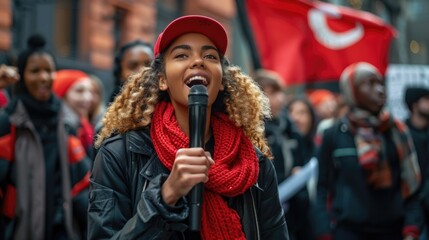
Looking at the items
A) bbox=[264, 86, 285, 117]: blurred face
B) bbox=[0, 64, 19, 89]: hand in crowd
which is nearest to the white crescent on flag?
bbox=[264, 86, 285, 117]: blurred face

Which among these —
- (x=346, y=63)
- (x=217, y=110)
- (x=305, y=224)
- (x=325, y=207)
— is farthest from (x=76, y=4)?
(x=217, y=110)

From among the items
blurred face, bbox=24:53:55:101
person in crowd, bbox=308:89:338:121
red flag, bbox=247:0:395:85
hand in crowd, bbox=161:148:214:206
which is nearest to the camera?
hand in crowd, bbox=161:148:214:206

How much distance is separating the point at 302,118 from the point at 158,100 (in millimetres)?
6295

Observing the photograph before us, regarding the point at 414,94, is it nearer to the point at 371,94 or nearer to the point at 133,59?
the point at 371,94

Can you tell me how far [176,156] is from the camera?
2.61 m

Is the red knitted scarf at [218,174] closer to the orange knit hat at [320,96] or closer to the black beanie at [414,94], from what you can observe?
the black beanie at [414,94]

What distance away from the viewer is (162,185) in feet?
8.95

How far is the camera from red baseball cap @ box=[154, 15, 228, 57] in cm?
295

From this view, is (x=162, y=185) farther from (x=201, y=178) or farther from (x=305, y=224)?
(x=305, y=224)

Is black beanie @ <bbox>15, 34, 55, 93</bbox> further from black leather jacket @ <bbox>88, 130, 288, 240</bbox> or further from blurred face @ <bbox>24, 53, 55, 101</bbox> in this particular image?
black leather jacket @ <bbox>88, 130, 288, 240</bbox>

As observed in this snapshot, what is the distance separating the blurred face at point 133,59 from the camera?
542 cm

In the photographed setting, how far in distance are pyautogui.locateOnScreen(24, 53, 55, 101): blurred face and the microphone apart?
9.94 ft

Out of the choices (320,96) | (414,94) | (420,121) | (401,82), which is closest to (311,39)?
(401,82)

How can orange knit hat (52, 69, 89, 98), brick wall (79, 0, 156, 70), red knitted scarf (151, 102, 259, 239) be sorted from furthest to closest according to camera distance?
brick wall (79, 0, 156, 70) → orange knit hat (52, 69, 89, 98) → red knitted scarf (151, 102, 259, 239)
